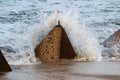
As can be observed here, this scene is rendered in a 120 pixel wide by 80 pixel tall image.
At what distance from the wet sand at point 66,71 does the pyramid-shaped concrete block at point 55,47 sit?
0.23m

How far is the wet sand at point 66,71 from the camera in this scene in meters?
6.71

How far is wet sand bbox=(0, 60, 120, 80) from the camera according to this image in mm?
6707

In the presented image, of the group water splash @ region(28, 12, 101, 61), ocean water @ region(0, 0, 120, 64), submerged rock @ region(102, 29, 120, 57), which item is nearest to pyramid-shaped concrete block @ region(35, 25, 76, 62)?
ocean water @ region(0, 0, 120, 64)

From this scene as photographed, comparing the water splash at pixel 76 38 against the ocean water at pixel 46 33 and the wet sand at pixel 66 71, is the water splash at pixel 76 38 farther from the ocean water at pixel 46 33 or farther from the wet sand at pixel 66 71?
the wet sand at pixel 66 71

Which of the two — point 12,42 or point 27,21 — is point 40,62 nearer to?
point 12,42

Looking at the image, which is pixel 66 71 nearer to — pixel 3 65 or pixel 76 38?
pixel 3 65

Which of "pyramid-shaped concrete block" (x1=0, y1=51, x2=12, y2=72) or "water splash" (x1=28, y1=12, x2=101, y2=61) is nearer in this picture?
"pyramid-shaped concrete block" (x1=0, y1=51, x2=12, y2=72)

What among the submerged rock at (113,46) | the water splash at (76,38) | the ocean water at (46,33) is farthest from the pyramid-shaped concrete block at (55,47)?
the submerged rock at (113,46)

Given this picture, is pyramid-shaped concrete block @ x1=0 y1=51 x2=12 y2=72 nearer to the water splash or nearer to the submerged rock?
the water splash

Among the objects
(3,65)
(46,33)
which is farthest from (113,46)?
(3,65)

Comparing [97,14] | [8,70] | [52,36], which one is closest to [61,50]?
[52,36]

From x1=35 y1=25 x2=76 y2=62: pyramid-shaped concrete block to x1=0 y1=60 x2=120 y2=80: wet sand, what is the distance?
234 millimetres

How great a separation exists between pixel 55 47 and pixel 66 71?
127cm

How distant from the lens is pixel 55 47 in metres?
8.44
